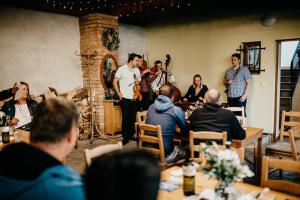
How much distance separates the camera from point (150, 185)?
679mm

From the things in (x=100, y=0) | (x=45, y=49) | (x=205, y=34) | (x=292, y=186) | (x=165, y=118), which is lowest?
(x=292, y=186)

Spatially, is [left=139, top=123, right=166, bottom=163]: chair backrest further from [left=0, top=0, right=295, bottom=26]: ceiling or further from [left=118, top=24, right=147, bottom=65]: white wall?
[left=118, top=24, right=147, bottom=65]: white wall

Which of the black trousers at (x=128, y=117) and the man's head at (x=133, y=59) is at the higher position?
the man's head at (x=133, y=59)

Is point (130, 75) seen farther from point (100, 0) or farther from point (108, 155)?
point (108, 155)

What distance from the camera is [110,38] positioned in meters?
6.58

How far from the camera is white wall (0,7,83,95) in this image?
211 inches

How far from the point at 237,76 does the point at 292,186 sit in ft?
14.3

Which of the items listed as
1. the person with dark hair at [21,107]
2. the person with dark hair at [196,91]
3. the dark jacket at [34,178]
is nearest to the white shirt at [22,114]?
the person with dark hair at [21,107]

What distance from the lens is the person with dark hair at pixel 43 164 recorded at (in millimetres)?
1016

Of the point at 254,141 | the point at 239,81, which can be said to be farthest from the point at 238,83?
the point at 254,141

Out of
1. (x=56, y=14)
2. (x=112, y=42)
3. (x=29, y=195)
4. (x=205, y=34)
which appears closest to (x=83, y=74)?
(x=112, y=42)

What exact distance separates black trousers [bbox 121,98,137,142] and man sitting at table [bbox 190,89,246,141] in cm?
287

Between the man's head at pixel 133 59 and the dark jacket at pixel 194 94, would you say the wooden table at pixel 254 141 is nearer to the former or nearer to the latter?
the dark jacket at pixel 194 94

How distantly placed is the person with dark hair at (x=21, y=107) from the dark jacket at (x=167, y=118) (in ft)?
7.49
